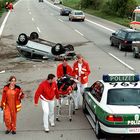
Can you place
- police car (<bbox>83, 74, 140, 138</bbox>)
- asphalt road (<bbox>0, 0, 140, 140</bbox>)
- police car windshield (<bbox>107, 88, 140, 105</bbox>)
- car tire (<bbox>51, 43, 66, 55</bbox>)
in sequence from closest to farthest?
police car (<bbox>83, 74, 140, 138</bbox>)
police car windshield (<bbox>107, 88, 140, 105</bbox>)
asphalt road (<bbox>0, 0, 140, 140</bbox>)
car tire (<bbox>51, 43, 66, 55</bbox>)

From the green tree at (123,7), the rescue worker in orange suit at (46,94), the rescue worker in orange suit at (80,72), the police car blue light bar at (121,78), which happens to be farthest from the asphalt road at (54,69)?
the green tree at (123,7)

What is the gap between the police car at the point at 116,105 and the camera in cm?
1014

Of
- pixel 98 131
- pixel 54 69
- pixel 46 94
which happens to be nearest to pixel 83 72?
pixel 46 94

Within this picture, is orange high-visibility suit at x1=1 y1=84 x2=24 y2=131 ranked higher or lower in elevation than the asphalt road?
higher

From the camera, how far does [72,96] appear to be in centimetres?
1334

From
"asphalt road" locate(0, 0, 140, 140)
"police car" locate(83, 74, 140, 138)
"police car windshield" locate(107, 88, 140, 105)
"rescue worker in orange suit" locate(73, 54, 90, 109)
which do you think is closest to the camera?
"police car" locate(83, 74, 140, 138)

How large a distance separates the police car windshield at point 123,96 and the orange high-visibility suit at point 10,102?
222 centimetres

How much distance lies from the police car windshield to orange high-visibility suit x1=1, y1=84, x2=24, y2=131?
2221 millimetres

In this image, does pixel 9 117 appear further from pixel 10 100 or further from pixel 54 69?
pixel 54 69

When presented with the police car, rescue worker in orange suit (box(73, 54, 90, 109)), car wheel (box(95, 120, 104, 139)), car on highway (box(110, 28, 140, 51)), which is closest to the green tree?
car on highway (box(110, 28, 140, 51))

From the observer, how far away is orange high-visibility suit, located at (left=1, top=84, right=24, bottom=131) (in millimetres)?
11344

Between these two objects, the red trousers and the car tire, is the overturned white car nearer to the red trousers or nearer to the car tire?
the car tire

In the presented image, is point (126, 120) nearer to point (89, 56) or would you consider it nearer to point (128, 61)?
point (128, 61)

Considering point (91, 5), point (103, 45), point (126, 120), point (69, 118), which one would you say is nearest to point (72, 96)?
point (69, 118)
